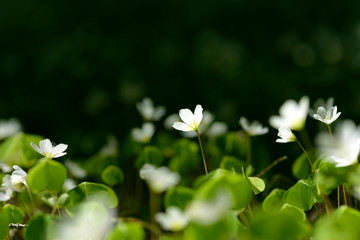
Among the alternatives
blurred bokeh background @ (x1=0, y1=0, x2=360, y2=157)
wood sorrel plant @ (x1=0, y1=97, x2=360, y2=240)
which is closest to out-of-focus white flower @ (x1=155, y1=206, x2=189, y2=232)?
wood sorrel plant @ (x1=0, y1=97, x2=360, y2=240)

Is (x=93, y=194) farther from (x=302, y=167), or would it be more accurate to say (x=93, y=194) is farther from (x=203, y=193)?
(x=302, y=167)

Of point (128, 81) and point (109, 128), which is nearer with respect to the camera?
point (109, 128)

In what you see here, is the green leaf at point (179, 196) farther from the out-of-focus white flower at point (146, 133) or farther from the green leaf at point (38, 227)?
the out-of-focus white flower at point (146, 133)

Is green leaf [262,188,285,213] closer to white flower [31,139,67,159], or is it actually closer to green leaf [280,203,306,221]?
green leaf [280,203,306,221]

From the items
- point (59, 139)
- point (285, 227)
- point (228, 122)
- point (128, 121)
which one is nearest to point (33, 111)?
point (59, 139)

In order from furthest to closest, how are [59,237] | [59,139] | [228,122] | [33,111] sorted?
[33,111] < [59,139] < [228,122] < [59,237]

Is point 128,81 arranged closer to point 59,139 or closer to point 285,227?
point 59,139

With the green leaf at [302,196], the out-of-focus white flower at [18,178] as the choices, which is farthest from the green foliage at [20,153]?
the green leaf at [302,196]
